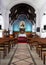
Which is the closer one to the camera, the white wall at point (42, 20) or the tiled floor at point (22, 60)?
the tiled floor at point (22, 60)

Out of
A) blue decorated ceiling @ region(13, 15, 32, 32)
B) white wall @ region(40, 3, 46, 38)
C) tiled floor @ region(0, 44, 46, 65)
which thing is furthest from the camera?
blue decorated ceiling @ region(13, 15, 32, 32)

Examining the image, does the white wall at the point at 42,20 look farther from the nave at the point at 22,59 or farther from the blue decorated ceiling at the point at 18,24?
the blue decorated ceiling at the point at 18,24

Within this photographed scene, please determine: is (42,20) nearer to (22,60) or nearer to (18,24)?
(22,60)

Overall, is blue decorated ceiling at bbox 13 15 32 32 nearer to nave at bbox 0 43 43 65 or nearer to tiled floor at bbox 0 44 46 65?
nave at bbox 0 43 43 65

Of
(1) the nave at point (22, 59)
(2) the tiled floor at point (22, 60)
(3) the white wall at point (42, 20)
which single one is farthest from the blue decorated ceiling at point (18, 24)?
(2) the tiled floor at point (22, 60)

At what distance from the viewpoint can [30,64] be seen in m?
7.59

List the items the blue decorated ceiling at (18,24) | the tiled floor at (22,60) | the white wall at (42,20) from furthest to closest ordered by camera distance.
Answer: the blue decorated ceiling at (18,24)
the white wall at (42,20)
the tiled floor at (22,60)

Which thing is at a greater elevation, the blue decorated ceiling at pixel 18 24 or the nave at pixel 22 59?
the blue decorated ceiling at pixel 18 24

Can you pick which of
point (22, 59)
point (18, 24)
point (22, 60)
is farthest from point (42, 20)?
point (18, 24)

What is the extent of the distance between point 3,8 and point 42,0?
183 inches

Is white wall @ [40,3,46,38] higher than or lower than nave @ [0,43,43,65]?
higher

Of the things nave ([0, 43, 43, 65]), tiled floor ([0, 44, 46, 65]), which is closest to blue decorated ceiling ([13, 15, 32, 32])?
nave ([0, 43, 43, 65])

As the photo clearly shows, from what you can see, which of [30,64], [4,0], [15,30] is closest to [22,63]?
[30,64]

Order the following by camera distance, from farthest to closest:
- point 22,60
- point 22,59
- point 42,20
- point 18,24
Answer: point 18,24 < point 42,20 < point 22,59 < point 22,60
